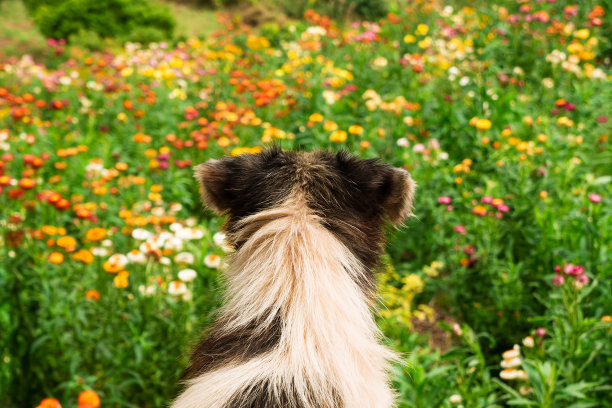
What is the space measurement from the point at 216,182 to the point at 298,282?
48 centimetres

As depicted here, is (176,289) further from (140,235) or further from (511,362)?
(511,362)

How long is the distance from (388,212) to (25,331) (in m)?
2.05

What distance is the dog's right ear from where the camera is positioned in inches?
68.8

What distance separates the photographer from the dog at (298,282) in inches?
56.1

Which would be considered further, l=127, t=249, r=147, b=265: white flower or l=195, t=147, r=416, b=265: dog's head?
l=127, t=249, r=147, b=265: white flower

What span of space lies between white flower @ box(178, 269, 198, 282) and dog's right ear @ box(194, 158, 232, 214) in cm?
110

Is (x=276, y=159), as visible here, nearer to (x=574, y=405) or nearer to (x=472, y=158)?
(x=574, y=405)

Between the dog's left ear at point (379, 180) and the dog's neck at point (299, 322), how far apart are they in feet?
0.75

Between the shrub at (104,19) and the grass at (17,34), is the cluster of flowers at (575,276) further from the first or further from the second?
the grass at (17,34)

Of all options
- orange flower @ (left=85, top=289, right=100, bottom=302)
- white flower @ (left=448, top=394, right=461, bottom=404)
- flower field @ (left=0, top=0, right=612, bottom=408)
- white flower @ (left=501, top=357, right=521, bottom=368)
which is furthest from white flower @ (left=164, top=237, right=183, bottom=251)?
white flower @ (left=501, top=357, right=521, bottom=368)

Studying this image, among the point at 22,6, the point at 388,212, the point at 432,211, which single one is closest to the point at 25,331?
the point at 388,212

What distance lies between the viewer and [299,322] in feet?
4.77

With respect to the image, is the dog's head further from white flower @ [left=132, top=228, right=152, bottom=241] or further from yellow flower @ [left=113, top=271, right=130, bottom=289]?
white flower @ [left=132, top=228, right=152, bottom=241]

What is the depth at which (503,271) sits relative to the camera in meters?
3.26
